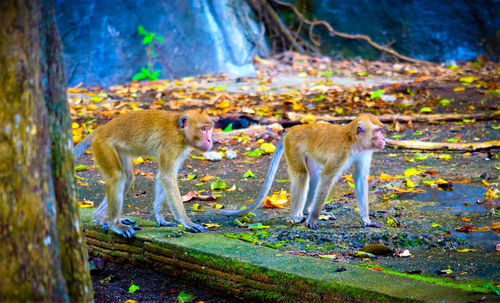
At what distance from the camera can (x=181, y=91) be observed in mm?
12789

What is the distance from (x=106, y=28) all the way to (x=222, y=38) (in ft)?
9.09

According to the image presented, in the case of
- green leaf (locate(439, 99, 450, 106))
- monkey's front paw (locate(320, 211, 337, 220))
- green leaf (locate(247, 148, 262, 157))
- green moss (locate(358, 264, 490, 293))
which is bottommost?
green leaf (locate(439, 99, 450, 106))

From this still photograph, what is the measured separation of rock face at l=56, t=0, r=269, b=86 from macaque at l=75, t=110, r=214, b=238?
873cm

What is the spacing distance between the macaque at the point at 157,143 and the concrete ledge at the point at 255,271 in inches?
8.6

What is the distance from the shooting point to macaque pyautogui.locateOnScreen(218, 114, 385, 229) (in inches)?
222

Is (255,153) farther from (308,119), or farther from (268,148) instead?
(308,119)

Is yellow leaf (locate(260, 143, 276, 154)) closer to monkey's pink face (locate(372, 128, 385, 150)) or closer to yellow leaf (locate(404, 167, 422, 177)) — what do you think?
yellow leaf (locate(404, 167, 422, 177))

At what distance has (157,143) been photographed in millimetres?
5520

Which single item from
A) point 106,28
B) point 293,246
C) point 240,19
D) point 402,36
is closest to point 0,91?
point 293,246

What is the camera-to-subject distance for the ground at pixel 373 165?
195 inches

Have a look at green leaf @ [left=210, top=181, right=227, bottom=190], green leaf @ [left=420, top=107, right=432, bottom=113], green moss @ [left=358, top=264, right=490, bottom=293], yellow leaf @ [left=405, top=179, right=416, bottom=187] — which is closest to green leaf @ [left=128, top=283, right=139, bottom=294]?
green moss @ [left=358, top=264, right=490, bottom=293]

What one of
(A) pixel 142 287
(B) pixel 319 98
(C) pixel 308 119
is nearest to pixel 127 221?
(A) pixel 142 287

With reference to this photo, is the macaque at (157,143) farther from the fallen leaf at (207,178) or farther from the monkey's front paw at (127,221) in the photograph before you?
the fallen leaf at (207,178)

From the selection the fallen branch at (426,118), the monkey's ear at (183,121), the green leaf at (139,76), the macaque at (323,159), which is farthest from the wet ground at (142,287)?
the green leaf at (139,76)
